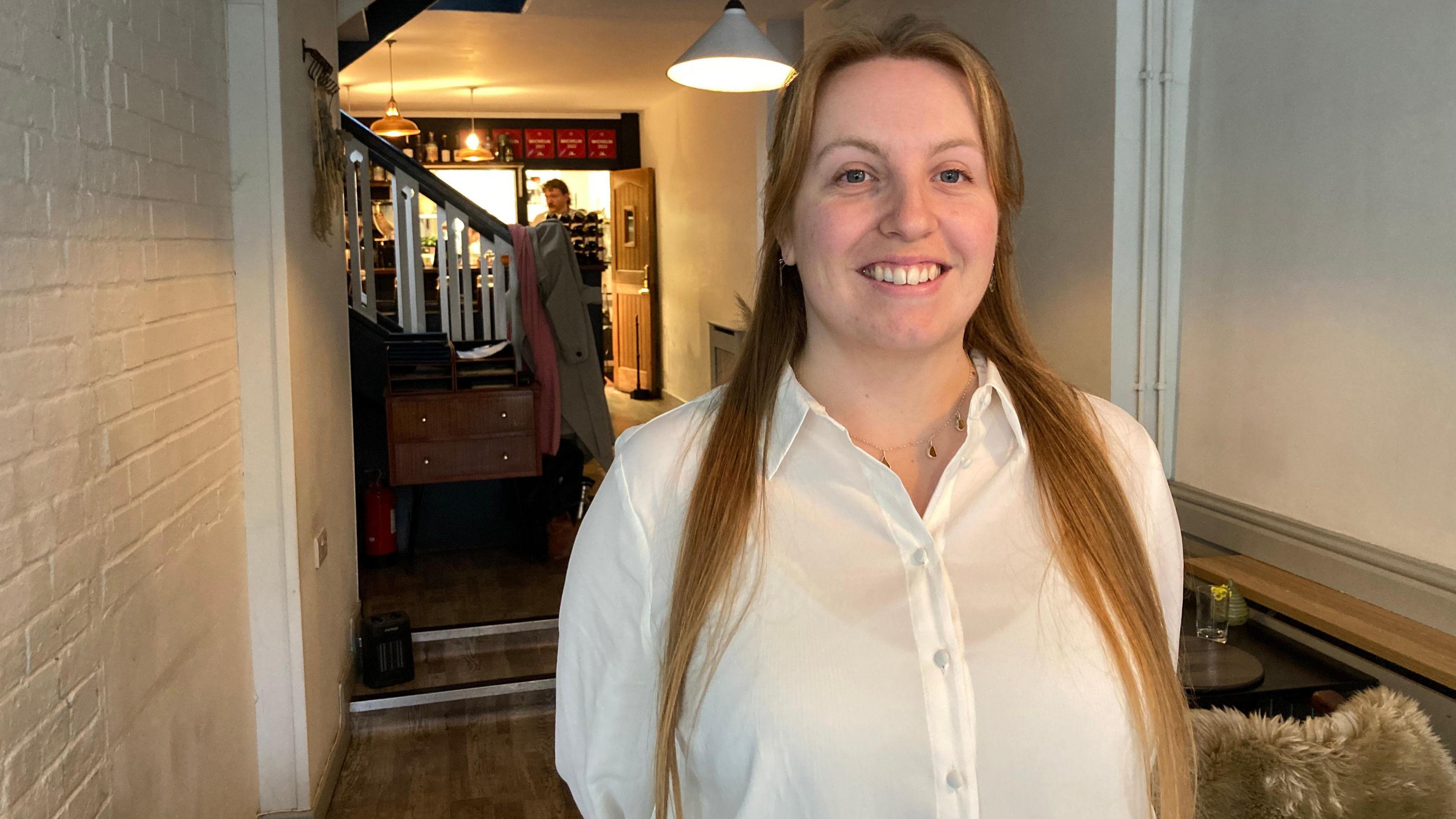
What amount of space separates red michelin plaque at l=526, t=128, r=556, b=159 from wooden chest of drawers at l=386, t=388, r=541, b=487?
7159mm

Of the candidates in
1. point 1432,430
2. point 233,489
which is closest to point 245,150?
point 233,489

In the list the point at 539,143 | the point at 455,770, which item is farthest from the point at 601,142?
the point at 455,770

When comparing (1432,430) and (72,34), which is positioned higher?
(72,34)

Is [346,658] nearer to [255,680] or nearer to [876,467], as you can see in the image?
[255,680]

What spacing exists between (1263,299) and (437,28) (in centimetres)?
571

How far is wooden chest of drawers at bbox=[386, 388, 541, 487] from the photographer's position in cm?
535

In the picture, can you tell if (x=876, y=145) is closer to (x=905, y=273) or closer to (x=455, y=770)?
(x=905, y=273)

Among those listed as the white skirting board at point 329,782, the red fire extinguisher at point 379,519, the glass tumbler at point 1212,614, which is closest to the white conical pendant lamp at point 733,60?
the glass tumbler at point 1212,614

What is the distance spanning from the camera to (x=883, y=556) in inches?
47.0

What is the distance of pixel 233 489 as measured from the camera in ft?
10.1

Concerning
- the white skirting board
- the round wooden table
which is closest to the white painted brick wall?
the white skirting board

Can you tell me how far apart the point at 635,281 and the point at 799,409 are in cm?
1068

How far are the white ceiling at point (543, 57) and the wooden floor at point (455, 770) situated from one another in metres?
3.59

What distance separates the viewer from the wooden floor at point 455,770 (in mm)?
3727
